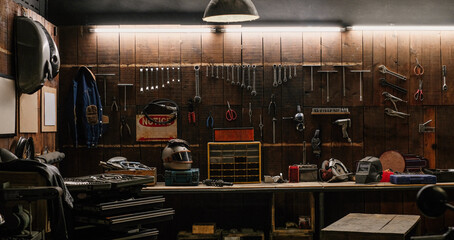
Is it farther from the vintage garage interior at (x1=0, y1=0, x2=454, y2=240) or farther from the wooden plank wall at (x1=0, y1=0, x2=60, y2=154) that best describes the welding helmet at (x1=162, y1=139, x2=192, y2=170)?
the wooden plank wall at (x1=0, y1=0, x2=60, y2=154)

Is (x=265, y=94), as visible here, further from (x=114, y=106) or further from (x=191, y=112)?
(x=114, y=106)

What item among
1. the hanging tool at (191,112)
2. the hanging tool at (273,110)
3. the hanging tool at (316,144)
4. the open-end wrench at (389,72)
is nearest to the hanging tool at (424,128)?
the open-end wrench at (389,72)

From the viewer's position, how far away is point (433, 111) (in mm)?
6707

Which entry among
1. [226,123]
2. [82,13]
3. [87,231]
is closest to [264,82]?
[226,123]

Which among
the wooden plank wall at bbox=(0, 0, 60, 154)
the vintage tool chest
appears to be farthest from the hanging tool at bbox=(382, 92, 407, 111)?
the wooden plank wall at bbox=(0, 0, 60, 154)

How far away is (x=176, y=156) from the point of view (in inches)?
238

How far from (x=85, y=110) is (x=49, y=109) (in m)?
0.41

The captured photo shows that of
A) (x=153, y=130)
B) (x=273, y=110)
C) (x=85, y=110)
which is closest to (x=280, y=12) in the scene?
(x=273, y=110)

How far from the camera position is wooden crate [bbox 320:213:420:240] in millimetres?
4125

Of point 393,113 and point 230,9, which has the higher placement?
point 230,9

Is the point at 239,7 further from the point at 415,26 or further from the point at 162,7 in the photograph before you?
the point at 415,26

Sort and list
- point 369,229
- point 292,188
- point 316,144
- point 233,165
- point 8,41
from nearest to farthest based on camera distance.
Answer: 1. point 369,229
2. point 8,41
3. point 292,188
4. point 233,165
5. point 316,144

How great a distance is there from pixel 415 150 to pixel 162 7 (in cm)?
362

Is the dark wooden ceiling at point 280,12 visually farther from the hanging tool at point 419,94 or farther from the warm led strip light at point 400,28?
the hanging tool at point 419,94
